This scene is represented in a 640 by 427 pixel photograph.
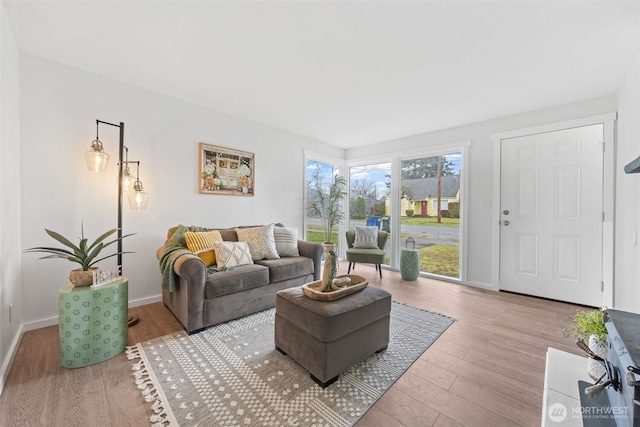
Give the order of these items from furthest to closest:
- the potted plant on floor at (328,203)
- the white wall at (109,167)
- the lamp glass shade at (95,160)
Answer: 1. the potted plant on floor at (328,203)
2. the white wall at (109,167)
3. the lamp glass shade at (95,160)

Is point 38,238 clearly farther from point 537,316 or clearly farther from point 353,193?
point 537,316

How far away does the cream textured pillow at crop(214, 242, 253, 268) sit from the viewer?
2613 millimetres

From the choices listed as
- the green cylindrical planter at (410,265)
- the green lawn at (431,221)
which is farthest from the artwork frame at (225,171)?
the green lawn at (431,221)

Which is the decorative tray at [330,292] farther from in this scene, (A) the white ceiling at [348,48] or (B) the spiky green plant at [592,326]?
(A) the white ceiling at [348,48]

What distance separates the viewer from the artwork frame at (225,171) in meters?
3.26

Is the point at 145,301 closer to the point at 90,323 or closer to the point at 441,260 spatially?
the point at 90,323

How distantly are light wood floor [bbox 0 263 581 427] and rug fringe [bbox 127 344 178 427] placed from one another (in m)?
0.03

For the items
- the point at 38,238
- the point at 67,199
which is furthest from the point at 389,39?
the point at 38,238

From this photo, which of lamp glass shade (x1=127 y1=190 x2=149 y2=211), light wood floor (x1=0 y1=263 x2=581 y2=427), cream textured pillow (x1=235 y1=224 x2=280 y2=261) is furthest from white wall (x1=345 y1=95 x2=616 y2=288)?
lamp glass shade (x1=127 y1=190 x2=149 y2=211)

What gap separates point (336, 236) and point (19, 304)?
14.3ft

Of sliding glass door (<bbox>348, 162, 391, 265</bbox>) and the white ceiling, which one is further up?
the white ceiling

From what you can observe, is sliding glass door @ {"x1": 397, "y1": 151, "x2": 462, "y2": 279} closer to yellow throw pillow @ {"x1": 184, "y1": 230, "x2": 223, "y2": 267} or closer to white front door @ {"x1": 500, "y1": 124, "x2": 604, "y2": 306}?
white front door @ {"x1": 500, "y1": 124, "x2": 604, "y2": 306}

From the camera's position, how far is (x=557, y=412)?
3.14 ft

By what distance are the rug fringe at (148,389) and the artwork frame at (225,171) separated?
191cm
